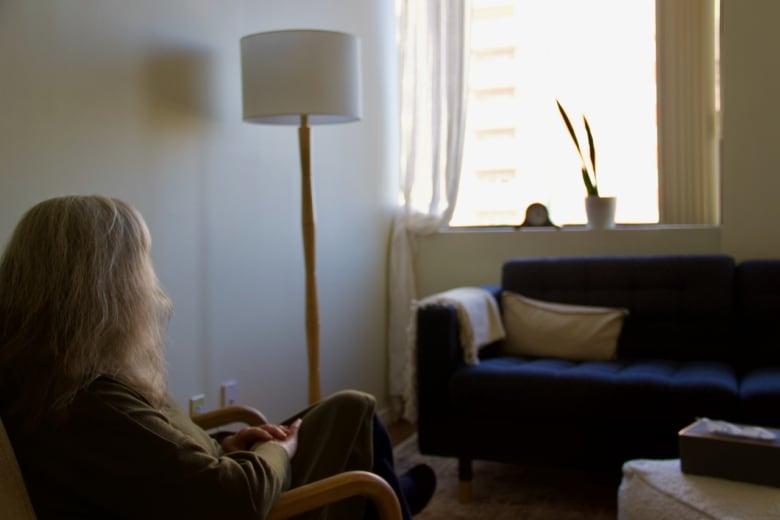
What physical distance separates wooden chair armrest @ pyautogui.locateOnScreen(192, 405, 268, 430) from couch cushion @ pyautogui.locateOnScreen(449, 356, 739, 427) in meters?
1.05

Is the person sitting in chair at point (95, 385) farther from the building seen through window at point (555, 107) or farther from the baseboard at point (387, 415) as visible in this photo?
the building seen through window at point (555, 107)

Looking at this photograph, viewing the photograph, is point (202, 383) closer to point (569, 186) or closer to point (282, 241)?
point (282, 241)

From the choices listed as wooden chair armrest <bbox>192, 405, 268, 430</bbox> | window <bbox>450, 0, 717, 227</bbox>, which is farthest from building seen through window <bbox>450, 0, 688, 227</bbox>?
wooden chair armrest <bbox>192, 405, 268, 430</bbox>

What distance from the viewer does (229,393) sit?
2.89 m

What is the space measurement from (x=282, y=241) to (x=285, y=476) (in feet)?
5.77

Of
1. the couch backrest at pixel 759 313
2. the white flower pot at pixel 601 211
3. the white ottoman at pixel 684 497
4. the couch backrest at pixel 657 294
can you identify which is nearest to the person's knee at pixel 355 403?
the white ottoman at pixel 684 497

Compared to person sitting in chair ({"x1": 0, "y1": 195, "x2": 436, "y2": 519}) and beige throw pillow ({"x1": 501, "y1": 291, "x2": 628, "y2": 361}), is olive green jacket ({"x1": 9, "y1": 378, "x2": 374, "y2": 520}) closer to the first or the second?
person sitting in chair ({"x1": 0, "y1": 195, "x2": 436, "y2": 519})

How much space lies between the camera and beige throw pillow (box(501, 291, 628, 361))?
3197 millimetres

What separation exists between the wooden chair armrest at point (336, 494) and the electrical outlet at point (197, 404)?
127 cm

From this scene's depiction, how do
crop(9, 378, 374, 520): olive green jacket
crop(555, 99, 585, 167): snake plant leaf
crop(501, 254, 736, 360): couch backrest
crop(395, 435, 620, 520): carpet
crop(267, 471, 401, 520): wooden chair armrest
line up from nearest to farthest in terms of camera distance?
crop(9, 378, 374, 520): olive green jacket
crop(267, 471, 401, 520): wooden chair armrest
crop(395, 435, 620, 520): carpet
crop(501, 254, 736, 360): couch backrest
crop(555, 99, 585, 167): snake plant leaf

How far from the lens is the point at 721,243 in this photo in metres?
3.54

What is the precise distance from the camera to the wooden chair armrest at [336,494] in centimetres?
148

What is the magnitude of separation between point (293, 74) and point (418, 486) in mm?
1343

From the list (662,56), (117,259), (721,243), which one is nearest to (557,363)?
(721,243)
